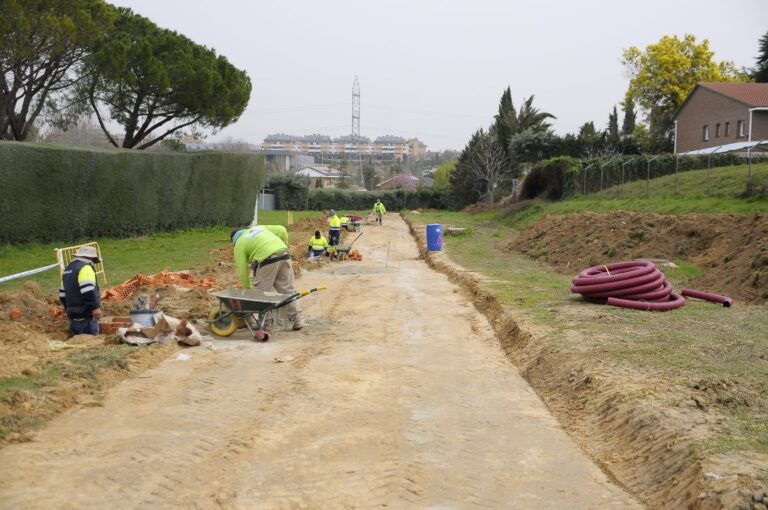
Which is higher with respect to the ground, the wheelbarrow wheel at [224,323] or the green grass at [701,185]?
the green grass at [701,185]

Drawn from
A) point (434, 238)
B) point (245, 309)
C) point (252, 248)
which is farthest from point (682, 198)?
point (245, 309)

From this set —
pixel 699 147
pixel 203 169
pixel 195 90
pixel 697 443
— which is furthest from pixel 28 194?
pixel 699 147

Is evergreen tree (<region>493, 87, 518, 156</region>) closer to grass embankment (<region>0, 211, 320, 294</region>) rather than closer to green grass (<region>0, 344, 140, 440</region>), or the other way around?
grass embankment (<region>0, 211, 320, 294</region>)

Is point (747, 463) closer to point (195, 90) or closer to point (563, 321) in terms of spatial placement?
point (563, 321)

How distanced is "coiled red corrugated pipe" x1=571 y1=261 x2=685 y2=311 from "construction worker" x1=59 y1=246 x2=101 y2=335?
7682mm

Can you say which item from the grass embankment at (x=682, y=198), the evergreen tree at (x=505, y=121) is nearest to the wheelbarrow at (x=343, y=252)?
the grass embankment at (x=682, y=198)

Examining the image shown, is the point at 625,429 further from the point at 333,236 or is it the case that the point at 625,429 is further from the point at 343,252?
the point at 333,236

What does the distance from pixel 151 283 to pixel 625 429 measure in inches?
415

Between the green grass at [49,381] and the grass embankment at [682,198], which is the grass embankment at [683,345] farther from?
the grass embankment at [682,198]

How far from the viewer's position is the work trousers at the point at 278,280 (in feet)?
35.7

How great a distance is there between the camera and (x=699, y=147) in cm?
5334

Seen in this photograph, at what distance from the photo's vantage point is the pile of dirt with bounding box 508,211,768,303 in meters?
14.4

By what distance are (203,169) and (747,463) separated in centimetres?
3187

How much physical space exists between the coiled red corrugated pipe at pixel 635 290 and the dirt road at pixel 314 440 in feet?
10.6
